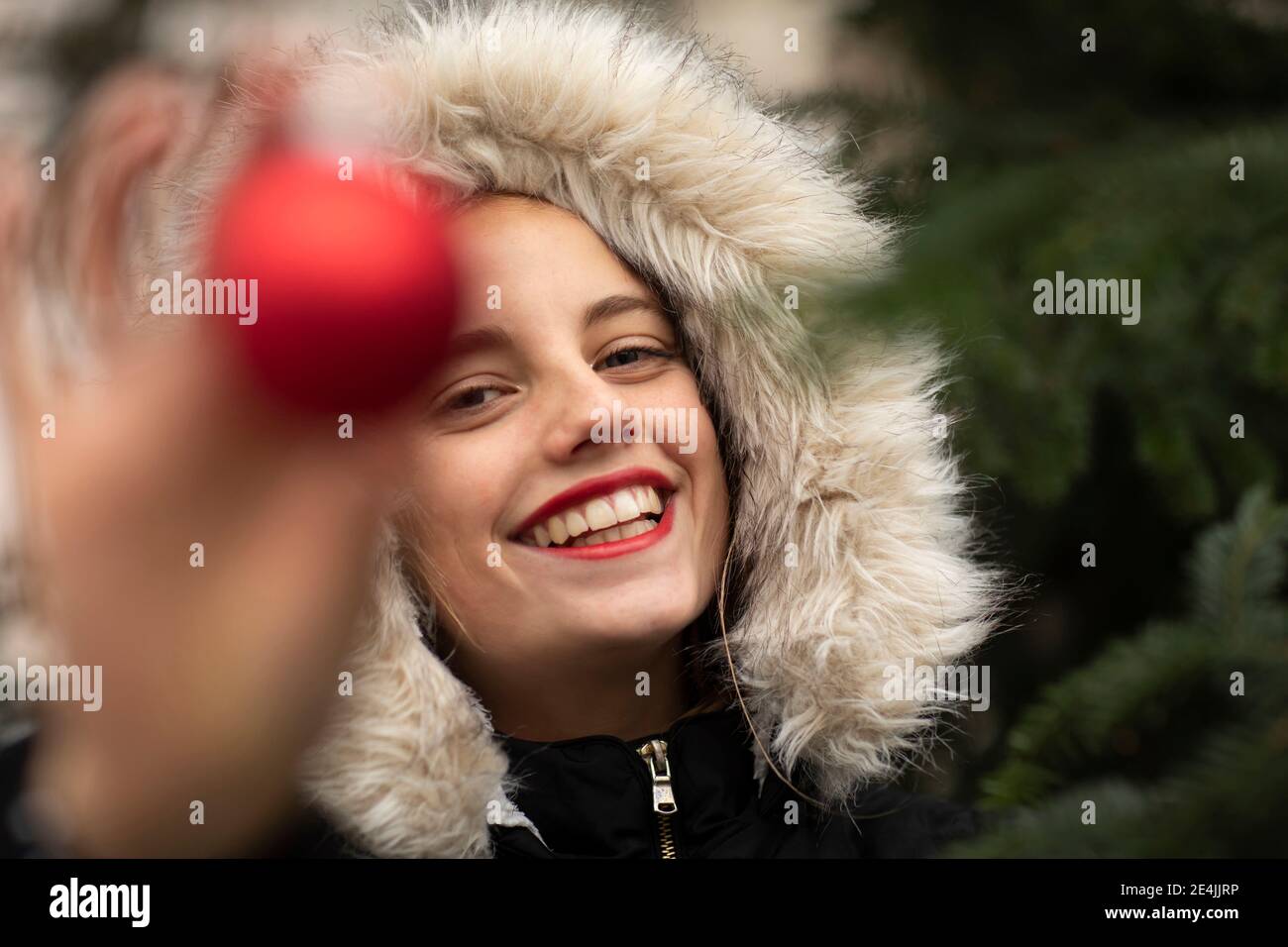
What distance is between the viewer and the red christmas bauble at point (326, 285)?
2.34 ft

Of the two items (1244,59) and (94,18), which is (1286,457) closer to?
(1244,59)

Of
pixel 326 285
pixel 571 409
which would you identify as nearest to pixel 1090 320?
pixel 571 409

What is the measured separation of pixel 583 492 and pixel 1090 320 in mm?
604

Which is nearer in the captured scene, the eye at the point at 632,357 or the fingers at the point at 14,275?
the fingers at the point at 14,275

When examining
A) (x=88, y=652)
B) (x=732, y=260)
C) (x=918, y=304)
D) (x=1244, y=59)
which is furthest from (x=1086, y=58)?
(x=88, y=652)

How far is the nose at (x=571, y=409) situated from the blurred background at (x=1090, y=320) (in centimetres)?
42

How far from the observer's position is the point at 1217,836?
1.81 ft

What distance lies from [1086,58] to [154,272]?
0.91 m

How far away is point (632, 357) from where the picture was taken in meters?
1.39

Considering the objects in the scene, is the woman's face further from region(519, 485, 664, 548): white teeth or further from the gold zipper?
the gold zipper

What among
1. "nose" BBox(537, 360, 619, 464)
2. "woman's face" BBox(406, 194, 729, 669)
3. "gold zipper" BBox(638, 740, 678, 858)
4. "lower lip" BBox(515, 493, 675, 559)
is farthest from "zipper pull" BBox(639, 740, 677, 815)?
"nose" BBox(537, 360, 619, 464)

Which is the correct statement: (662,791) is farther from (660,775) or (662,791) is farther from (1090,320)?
(1090,320)

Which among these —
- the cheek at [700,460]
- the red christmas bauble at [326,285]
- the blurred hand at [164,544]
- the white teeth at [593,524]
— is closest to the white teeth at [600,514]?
the white teeth at [593,524]

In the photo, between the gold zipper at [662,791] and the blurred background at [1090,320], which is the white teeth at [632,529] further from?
the blurred background at [1090,320]
